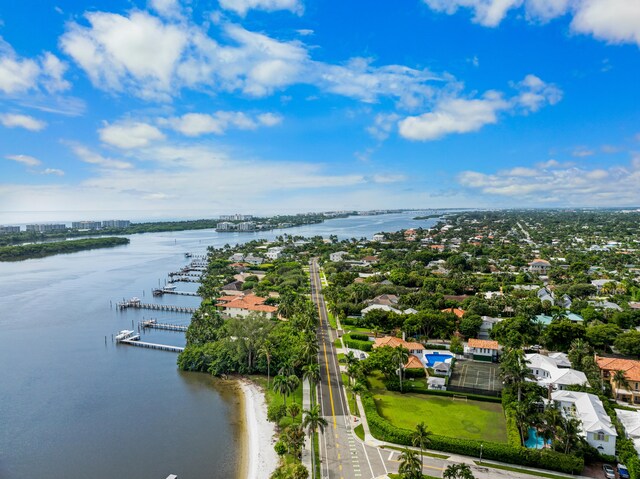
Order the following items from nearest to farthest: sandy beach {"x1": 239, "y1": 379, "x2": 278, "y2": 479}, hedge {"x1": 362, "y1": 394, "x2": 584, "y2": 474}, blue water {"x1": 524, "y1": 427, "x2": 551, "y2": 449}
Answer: hedge {"x1": 362, "y1": 394, "x2": 584, "y2": 474}
sandy beach {"x1": 239, "y1": 379, "x2": 278, "y2": 479}
blue water {"x1": 524, "y1": 427, "x2": 551, "y2": 449}

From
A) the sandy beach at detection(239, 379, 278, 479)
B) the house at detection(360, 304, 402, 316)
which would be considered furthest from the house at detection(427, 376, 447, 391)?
the house at detection(360, 304, 402, 316)

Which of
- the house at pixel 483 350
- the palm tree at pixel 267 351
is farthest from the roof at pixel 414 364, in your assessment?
the palm tree at pixel 267 351

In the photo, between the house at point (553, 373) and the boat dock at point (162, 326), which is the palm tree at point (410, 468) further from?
the boat dock at point (162, 326)

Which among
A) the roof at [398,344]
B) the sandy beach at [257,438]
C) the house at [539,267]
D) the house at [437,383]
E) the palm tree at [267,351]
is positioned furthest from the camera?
the house at [539,267]

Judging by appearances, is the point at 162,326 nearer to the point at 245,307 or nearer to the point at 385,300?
the point at 245,307

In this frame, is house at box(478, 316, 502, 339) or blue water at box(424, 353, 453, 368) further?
house at box(478, 316, 502, 339)

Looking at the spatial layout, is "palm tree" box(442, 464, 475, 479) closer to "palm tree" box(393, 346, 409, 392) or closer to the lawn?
the lawn
